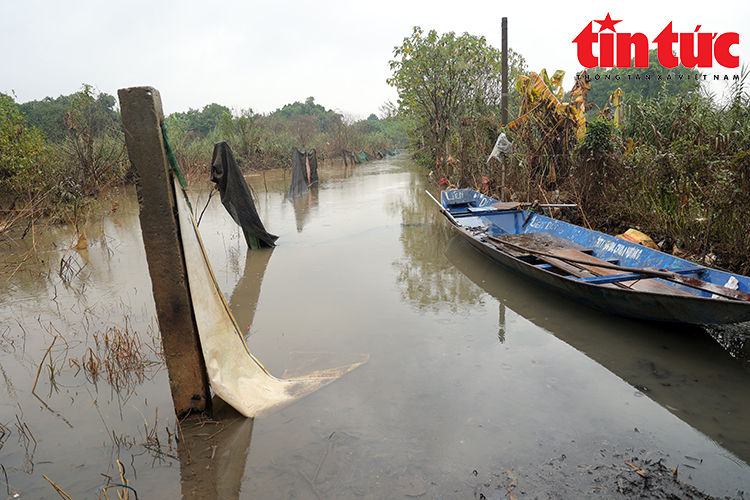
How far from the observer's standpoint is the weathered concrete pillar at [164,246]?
2664 mm

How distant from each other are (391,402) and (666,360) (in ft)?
7.79

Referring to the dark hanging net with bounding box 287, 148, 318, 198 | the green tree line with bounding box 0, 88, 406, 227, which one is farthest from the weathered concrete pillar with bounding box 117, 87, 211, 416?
the dark hanging net with bounding box 287, 148, 318, 198

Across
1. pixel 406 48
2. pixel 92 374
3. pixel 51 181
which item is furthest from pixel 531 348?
pixel 406 48

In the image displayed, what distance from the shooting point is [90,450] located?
9.69ft

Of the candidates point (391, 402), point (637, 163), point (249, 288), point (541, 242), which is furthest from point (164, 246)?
point (637, 163)

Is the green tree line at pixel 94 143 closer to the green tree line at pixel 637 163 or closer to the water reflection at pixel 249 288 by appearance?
the water reflection at pixel 249 288

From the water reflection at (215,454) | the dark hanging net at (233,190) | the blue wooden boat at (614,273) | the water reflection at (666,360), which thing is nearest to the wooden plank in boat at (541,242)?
the blue wooden boat at (614,273)

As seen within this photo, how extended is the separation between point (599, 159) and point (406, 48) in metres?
10.6

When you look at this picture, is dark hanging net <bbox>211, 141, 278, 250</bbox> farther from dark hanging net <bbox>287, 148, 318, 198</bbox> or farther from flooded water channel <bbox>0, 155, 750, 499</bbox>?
dark hanging net <bbox>287, 148, 318, 198</bbox>

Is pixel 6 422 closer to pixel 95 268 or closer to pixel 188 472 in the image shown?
pixel 188 472

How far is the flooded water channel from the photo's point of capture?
260 centimetres

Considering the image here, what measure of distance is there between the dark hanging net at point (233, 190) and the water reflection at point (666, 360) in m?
4.71

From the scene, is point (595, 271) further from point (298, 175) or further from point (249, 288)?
point (298, 175)

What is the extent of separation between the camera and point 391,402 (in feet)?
11.0
